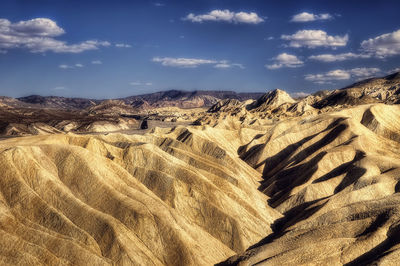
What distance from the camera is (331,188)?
51.2 meters

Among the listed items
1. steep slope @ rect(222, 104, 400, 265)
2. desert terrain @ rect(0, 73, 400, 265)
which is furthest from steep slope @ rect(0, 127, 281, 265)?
steep slope @ rect(222, 104, 400, 265)

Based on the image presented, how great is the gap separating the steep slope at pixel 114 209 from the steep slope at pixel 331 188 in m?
3.51

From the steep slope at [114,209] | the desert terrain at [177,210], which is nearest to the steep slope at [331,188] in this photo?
the desert terrain at [177,210]

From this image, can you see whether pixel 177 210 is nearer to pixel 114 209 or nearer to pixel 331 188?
pixel 114 209

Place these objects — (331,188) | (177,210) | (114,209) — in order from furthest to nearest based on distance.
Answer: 1. (331,188)
2. (177,210)
3. (114,209)

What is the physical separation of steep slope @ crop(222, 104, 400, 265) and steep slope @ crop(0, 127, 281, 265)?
3506mm

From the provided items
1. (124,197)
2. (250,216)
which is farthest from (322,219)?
(124,197)

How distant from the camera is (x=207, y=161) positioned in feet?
178

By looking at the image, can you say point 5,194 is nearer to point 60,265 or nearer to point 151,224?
point 60,265

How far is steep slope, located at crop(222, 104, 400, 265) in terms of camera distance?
91.7 ft

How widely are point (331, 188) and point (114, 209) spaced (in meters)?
29.3

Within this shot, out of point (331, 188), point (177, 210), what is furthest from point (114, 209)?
point (331, 188)

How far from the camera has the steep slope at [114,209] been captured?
1185 inches

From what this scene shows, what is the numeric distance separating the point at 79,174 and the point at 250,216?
17225mm
